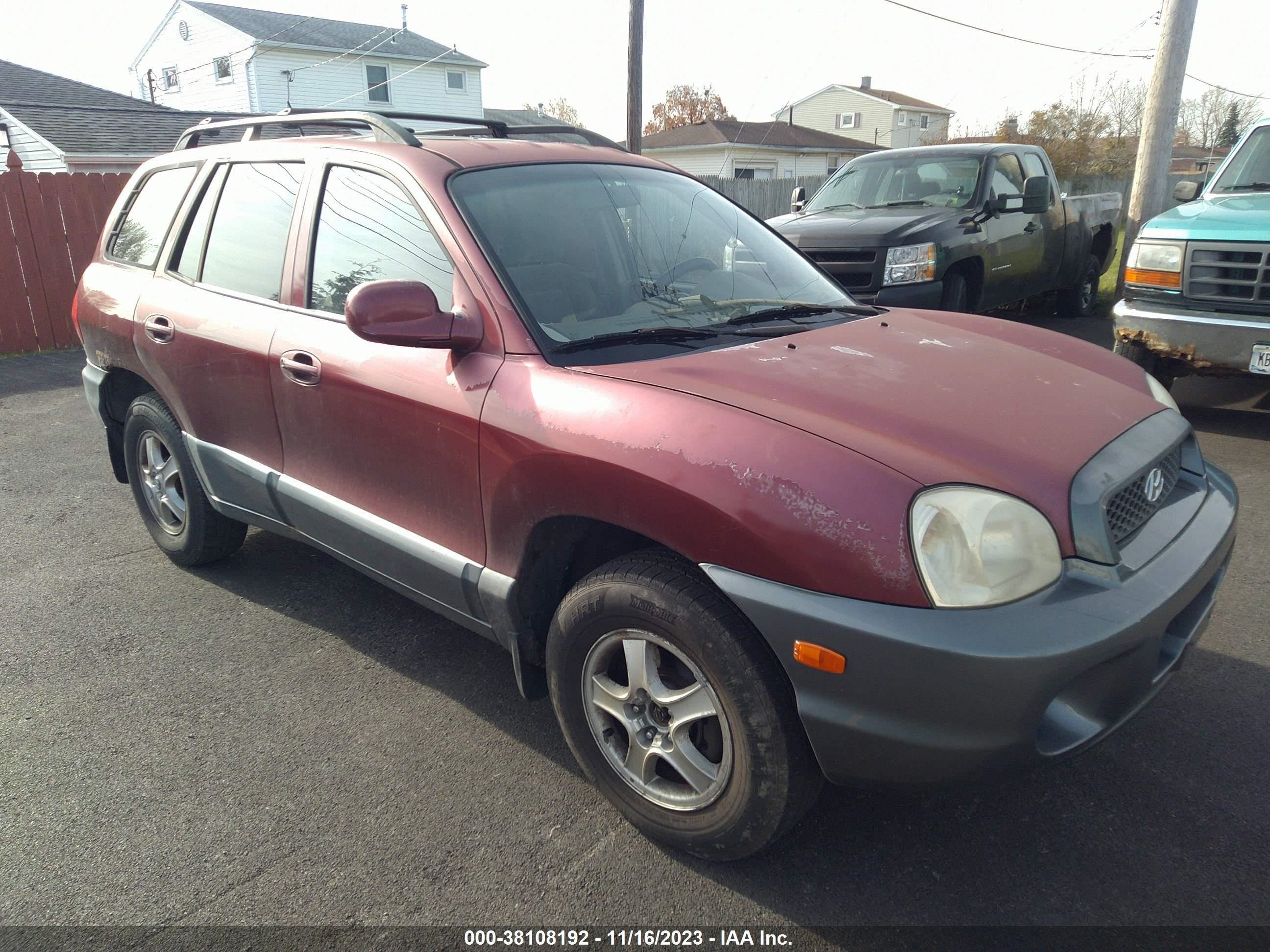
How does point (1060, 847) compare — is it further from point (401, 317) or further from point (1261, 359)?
point (1261, 359)

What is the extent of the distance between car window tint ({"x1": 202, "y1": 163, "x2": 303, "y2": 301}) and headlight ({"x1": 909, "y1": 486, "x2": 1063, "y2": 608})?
2521mm

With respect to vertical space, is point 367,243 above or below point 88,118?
below

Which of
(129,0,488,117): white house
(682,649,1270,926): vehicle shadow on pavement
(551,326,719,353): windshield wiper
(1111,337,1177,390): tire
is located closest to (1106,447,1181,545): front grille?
(682,649,1270,926): vehicle shadow on pavement

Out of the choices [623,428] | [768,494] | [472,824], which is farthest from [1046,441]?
[472,824]

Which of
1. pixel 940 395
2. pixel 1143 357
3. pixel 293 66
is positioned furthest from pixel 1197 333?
pixel 293 66

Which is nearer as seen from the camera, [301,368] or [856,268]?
[301,368]

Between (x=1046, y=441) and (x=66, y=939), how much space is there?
8.86 feet

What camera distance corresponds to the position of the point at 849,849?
2.44m

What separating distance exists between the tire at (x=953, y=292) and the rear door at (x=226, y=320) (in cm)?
569

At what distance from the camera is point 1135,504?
2270mm

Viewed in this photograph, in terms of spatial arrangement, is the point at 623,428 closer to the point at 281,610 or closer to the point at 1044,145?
the point at 281,610

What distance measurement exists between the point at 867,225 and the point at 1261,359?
10.4 feet

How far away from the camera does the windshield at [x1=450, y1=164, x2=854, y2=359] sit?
106 inches

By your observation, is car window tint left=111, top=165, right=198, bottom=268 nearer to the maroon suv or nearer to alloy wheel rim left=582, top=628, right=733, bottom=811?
the maroon suv
